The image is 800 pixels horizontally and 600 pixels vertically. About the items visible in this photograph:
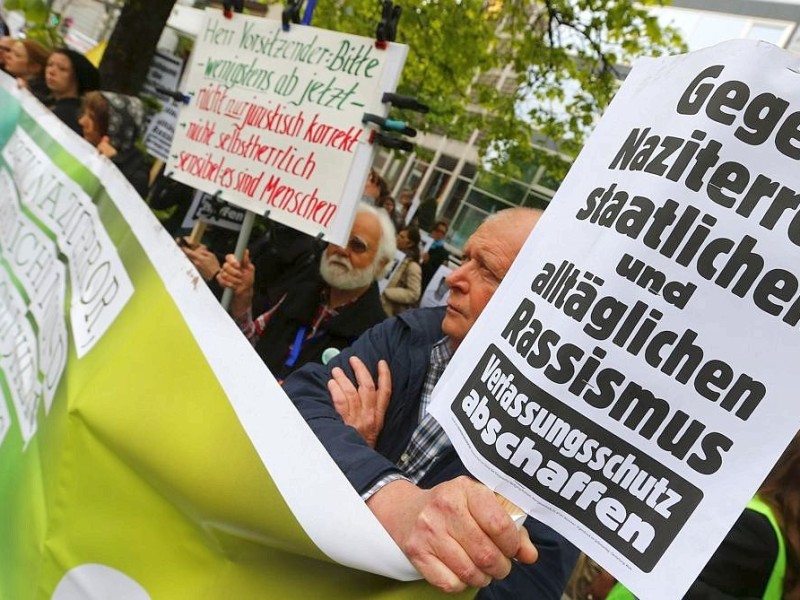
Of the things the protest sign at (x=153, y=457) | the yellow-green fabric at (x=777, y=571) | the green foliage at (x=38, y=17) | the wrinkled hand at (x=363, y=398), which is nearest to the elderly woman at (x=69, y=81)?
the green foliage at (x=38, y=17)

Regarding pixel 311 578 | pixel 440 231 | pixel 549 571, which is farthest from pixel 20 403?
pixel 440 231

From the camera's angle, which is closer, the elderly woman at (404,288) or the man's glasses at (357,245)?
the man's glasses at (357,245)

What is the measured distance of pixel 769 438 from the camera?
0.69 metres

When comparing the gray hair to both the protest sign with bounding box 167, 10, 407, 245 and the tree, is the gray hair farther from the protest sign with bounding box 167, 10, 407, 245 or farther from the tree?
the tree

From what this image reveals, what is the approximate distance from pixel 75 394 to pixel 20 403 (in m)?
0.45

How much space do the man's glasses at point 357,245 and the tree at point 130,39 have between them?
11.7 feet

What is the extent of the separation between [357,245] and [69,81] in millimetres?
3147

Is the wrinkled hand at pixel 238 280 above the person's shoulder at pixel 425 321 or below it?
below

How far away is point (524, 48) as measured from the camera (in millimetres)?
6316

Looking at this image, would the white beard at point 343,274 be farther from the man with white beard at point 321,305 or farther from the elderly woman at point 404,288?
the elderly woman at point 404,288

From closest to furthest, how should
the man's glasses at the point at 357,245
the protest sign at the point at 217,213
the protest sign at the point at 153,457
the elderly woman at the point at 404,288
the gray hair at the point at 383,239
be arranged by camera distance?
the protest sign at the point at 153,457 → the man's glasses at the point at 357,245 → the gray hair at the point at 383,239 → the protest sign at the point at 217,213 → the elderly woman at the point at 404,288

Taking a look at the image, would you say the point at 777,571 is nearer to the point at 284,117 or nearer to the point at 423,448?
the point at 423,448

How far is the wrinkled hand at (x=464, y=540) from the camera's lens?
774mm

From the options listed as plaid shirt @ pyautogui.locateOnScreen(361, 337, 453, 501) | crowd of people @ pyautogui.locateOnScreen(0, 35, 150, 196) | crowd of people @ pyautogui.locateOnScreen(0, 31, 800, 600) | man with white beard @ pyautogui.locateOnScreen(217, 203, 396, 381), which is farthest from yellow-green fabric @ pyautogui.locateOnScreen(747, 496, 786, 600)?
crowd of people @ pyautogui.locateOnScreen(0, 35, 150, 196)
